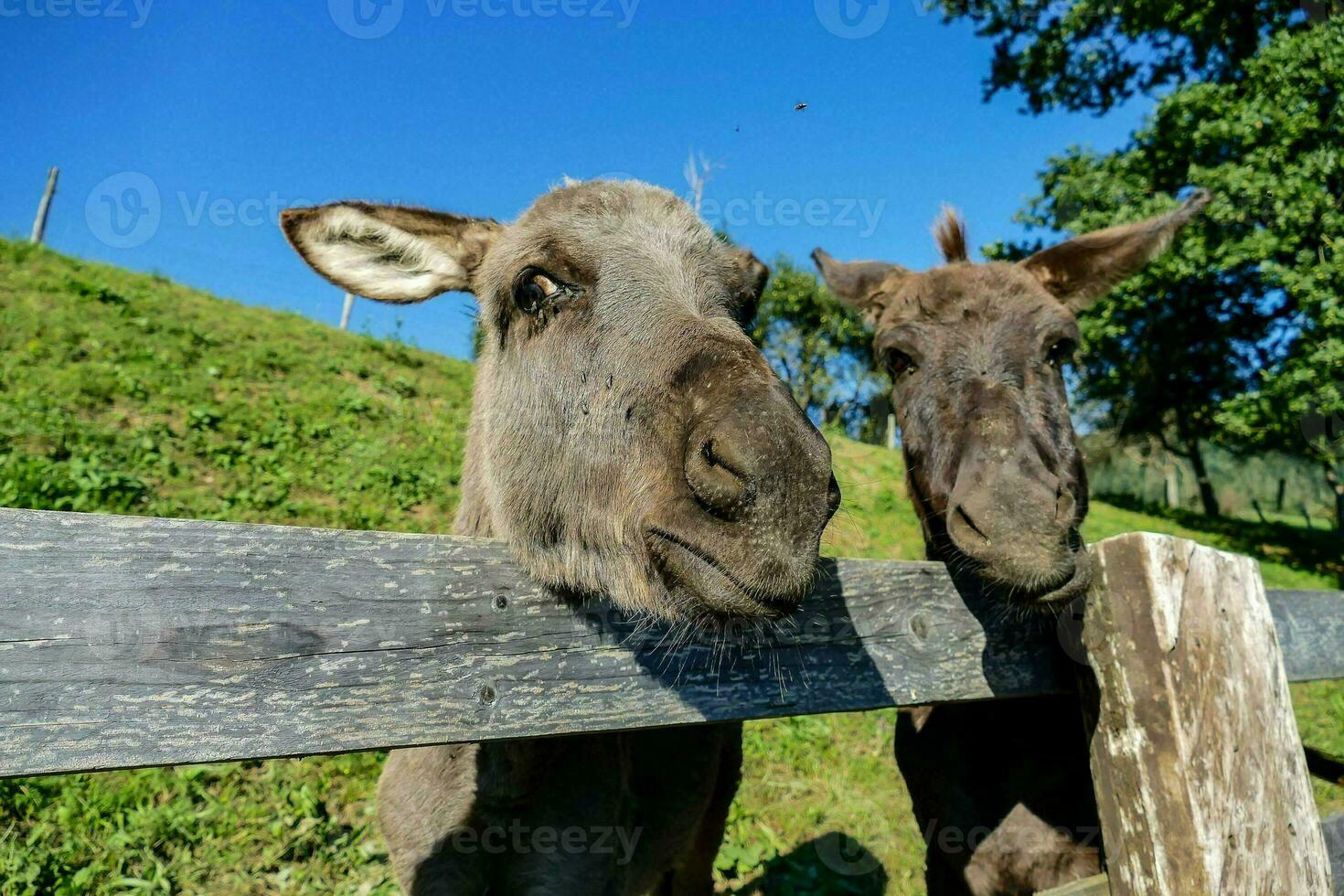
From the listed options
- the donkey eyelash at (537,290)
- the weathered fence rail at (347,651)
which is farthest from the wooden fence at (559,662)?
the donkey eyelash at (537,290)

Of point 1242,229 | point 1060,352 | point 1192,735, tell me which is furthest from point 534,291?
point 1242,229

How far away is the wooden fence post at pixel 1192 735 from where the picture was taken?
217cm

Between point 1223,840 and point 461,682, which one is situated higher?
point 461,682

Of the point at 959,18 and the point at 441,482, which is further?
the point at 959,18

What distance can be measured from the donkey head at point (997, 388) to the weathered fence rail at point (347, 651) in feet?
1.66

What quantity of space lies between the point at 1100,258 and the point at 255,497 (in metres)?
6.98

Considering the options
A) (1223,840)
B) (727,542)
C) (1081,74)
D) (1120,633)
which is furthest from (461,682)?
(1081,74)

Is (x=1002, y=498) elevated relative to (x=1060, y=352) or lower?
lower

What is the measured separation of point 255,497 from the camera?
7023 mm

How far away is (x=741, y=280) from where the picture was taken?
10.3ft

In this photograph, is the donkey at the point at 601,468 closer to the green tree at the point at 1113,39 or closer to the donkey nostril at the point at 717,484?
the donkey nostril at the point at 717,484

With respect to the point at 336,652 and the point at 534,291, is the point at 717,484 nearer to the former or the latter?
the point at 336,652

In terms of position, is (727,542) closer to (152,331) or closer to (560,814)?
(560,814)

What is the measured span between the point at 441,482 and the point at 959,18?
22.9 metres
